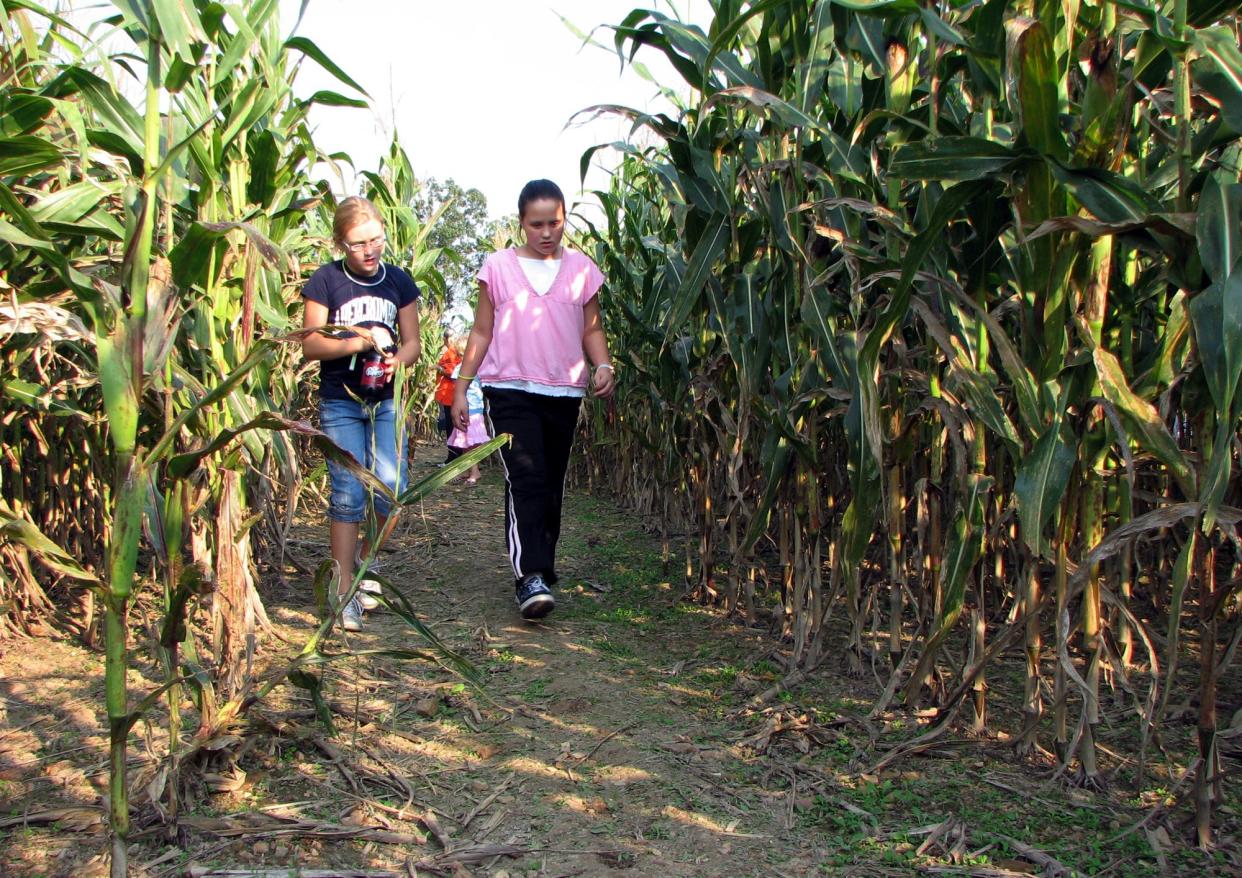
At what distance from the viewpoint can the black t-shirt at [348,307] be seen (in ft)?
12.3

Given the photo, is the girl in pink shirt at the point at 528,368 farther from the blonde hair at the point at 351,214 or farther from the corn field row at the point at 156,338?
the corn field row at the point at 156,338

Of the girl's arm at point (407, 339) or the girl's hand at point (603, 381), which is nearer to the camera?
the girl's arm at point (407, 339)

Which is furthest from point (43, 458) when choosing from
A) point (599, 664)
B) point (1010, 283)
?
point (1010, 283)

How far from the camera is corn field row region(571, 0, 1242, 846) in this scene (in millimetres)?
1957

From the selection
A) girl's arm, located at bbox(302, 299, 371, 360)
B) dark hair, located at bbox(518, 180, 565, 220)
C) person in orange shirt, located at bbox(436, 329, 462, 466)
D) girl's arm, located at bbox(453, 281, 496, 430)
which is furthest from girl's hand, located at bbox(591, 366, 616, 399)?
person in orange shirt, located at bbox(436, 329, 462, 466)

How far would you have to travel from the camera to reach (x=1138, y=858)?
2.15 metres

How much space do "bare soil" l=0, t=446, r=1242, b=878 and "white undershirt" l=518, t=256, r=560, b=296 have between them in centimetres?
149

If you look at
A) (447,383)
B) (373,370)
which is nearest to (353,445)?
(373,370)

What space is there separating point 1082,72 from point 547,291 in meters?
2.33

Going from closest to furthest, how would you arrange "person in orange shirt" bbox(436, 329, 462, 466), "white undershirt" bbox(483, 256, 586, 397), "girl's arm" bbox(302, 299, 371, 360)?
"girl's arm" bbox(302, 299, 371, 360) → "white undershirt" bbox(483, 256, 586, 397) → "person in orange shirt" bbox(436, 329, 462, 466)

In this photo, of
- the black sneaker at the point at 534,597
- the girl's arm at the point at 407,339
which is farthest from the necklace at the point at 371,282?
the black sneaker at the point at 534,597

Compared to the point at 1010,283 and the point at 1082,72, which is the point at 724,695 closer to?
the point at 1010,283

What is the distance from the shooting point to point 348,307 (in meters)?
3.77

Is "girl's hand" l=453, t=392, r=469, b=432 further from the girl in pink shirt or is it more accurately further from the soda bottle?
the soda bottle
